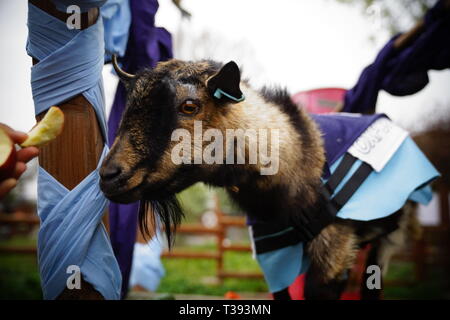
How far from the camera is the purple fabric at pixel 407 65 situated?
293 centimetres

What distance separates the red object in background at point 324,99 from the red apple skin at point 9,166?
111 inches

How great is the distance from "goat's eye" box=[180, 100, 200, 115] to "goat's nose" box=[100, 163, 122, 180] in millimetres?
435

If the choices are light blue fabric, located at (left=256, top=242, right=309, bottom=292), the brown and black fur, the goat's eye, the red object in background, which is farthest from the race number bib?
the goat's eye

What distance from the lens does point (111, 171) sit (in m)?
1.69

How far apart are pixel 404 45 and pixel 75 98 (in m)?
2.77

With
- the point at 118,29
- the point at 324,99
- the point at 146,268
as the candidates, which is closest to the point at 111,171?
the point at 118,29

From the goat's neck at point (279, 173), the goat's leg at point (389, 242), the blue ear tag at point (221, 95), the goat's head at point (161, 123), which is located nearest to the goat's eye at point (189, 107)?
the goat's head at point (161, 123)

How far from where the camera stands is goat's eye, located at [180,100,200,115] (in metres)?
1.87

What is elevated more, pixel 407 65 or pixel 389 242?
pixel 407 65

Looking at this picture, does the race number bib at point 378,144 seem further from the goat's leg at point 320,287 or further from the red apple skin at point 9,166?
the red apple skin at point 9,166

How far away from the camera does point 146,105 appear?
1.82 m

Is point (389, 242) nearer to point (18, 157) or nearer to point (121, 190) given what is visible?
point (121, 190)

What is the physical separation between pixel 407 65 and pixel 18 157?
3.02m

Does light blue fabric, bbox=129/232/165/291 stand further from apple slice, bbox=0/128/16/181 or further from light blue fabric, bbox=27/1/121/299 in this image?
apple slice, bbox=0/128/16/181
